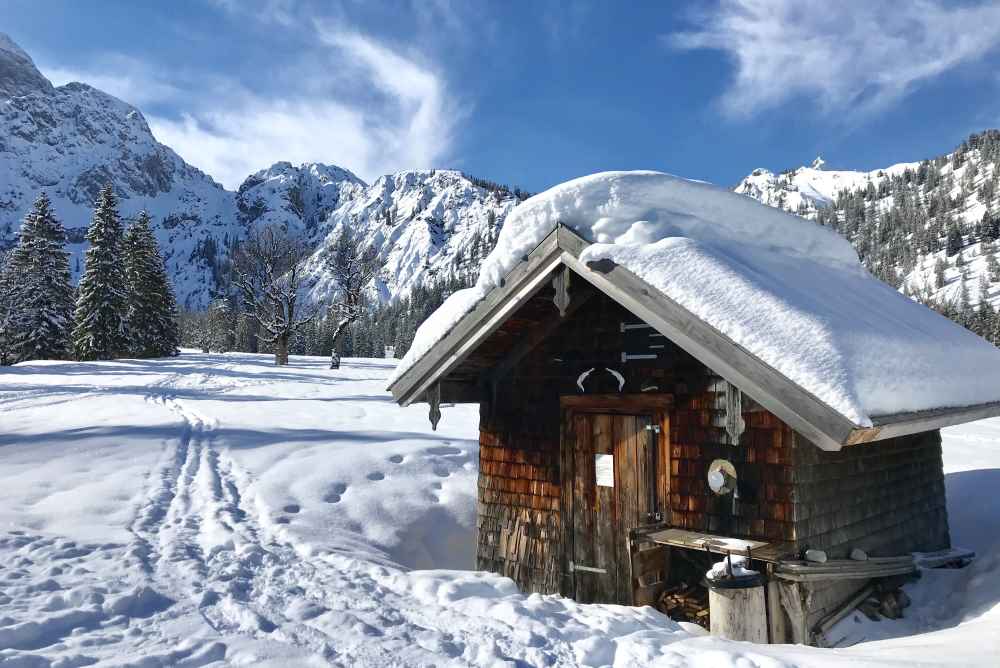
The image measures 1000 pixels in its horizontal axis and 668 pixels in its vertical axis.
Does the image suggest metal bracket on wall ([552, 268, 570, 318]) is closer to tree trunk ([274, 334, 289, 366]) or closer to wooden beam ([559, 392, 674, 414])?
wooden beam ([559, 392, 674, 414])

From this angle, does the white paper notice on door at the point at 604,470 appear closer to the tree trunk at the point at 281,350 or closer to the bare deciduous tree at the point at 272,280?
the bare deciduous tree at the point at 272,280

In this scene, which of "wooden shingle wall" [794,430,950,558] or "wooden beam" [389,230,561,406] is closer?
"wooden shingle wall" [794,430,950,558]

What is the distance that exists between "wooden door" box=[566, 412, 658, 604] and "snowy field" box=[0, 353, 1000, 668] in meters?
0.60

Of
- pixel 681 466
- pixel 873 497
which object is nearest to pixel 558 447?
pixel 681 466

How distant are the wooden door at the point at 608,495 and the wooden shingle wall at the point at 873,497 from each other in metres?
1.58

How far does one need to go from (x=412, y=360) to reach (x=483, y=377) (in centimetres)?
123

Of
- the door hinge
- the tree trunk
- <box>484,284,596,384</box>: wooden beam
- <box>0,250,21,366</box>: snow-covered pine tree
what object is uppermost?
<box>0,250,21,366</box>: snow-covered pine tree

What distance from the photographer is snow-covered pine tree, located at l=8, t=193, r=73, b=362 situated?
42.6 m

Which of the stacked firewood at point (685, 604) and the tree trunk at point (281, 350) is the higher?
the tree trunk at point (281, 350)

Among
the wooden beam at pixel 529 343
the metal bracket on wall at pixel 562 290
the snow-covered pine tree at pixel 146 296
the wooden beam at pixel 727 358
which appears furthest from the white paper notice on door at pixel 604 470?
the snow-covered pine tree at pixel 146 296

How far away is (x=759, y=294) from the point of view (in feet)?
18.4

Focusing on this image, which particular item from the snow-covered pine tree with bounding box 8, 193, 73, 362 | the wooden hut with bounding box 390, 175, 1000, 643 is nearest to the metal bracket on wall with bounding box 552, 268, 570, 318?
the wooden hut with bounding box 390, 175, 1000, 643

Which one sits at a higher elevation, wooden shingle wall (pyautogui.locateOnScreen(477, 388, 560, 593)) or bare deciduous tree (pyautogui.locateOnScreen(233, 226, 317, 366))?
bare deciduous tree (pyautogui.locateOnScreen(233, 226, 317, 366))

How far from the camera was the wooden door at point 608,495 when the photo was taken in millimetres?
7004
